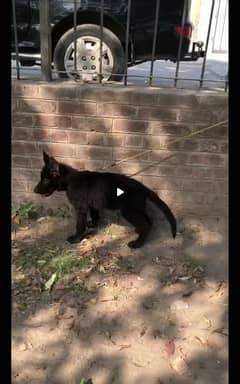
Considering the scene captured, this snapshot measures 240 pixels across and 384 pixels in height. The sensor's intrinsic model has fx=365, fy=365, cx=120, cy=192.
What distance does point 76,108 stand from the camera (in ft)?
11.2

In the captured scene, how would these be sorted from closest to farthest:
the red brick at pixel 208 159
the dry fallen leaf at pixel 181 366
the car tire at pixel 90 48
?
the dry fallen leaf at pixel 181 366 < the red brick at pixel 208 159 < the car tire at pixel 90 48

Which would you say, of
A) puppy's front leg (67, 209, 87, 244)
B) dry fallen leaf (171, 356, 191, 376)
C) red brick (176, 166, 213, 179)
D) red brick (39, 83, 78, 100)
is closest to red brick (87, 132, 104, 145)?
red brick (39, 83, 78, 100)

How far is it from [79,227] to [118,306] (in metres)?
0.92

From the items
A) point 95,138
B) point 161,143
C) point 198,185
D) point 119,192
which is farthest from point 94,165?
point 198,185

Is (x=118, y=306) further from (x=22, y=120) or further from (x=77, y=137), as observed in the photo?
(x=22, y=120)

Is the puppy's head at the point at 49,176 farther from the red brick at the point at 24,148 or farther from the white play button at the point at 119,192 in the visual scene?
the white play button at the point at 119,192

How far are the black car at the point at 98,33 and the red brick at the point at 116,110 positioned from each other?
1.35ft

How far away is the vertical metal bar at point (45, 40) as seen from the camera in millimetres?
3214

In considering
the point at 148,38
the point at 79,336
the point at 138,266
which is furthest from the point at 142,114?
the point at 79,336

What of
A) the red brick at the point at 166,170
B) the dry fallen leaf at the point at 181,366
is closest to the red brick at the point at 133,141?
the red brick at the point at 166,170

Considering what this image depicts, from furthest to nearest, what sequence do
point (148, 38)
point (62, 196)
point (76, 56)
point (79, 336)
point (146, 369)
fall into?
1. point (148, 38)
2. point (62, 196)
3. point (76, 56)
4. point (79, 336)
5. point (146, 369)

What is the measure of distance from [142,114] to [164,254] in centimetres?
131
